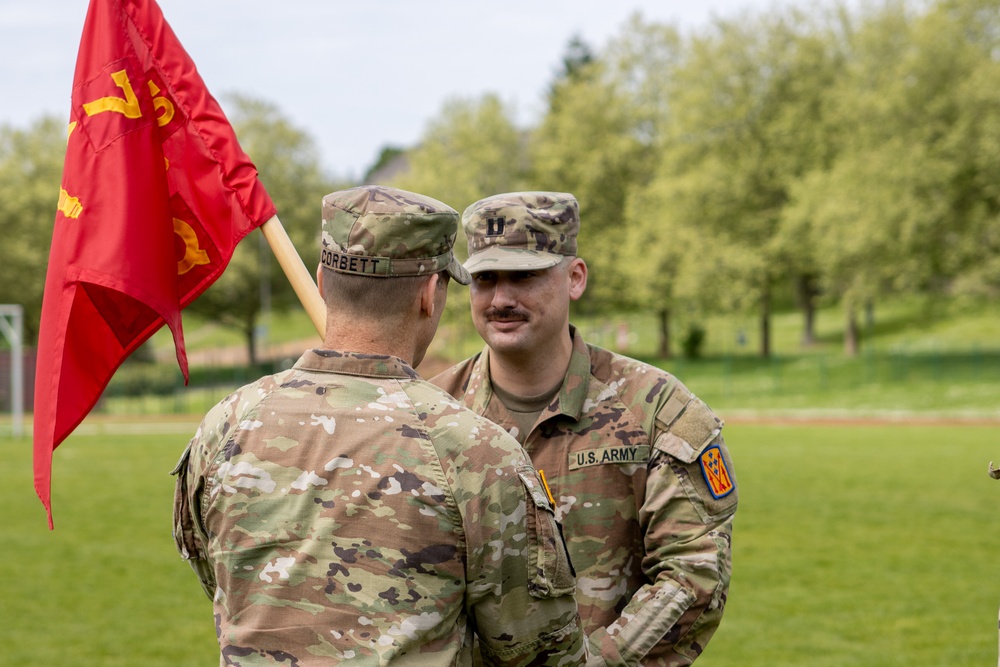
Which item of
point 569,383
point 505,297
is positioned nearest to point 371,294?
point 505,297

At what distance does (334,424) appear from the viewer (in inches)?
112

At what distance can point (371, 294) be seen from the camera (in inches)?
115

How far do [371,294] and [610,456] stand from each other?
1.44 meters

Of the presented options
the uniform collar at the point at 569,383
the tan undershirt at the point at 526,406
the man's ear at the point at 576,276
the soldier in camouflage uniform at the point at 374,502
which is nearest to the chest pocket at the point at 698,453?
the uniform collar at the point at 569,383

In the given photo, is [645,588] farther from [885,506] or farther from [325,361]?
[885,506]

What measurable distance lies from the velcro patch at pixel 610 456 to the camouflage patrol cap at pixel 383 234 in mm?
1295

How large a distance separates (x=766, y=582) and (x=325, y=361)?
10839mm

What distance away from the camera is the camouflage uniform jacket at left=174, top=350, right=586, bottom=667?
2.75 metres

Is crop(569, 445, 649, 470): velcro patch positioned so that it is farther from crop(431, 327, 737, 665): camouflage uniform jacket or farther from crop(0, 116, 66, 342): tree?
crop(0, 116, 66, 342): tree

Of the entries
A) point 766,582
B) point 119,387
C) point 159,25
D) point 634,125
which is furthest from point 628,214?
point 159,25

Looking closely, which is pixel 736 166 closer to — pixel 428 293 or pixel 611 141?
pixel 611 141

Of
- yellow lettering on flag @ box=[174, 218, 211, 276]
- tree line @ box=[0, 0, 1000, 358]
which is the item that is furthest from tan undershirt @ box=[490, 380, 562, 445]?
tree line @ box=[0, 0, 1000, 358]

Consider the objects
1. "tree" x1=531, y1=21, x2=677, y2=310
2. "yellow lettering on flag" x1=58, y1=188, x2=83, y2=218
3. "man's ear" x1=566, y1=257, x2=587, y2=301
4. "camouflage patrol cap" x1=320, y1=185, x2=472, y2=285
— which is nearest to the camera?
"camouflage patrol cap" x1=320, y1=185, x2=472, y2=285

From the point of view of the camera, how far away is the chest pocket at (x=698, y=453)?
154 inches
